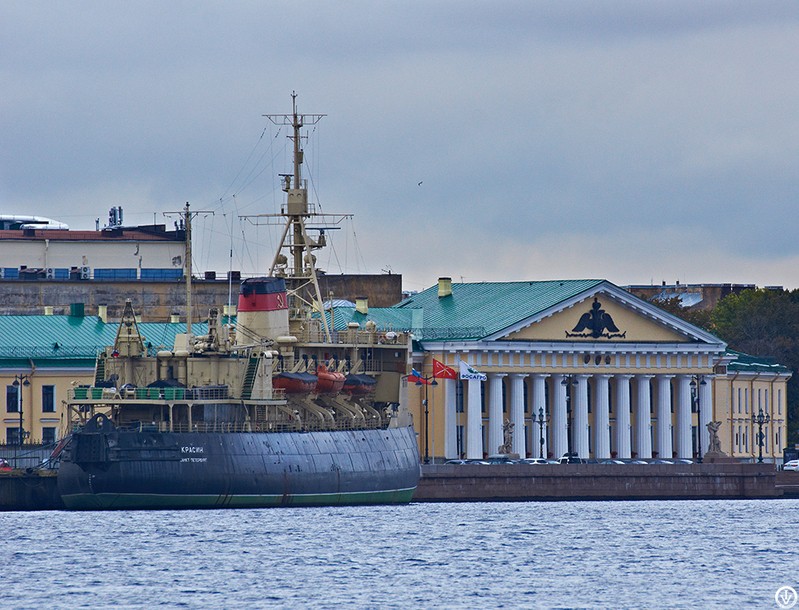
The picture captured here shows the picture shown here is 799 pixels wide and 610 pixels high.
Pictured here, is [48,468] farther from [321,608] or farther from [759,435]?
[759,435]

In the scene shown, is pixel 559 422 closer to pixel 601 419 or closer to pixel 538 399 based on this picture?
pixel 538 399

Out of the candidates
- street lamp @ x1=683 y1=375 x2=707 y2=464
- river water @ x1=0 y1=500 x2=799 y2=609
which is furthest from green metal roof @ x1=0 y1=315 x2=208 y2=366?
street lamp @ x1=683 y1=375 x2=707 y2=464

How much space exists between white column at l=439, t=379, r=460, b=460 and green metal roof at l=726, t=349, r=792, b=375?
1672cm

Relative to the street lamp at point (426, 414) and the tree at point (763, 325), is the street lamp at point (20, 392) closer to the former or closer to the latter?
the street lamp at point (426, 414)

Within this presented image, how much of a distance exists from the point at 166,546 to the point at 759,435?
62179 mm

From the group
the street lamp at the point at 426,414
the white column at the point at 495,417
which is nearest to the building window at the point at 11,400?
the street lamp at the point at 426,414

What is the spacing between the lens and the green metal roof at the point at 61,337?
121375 mm

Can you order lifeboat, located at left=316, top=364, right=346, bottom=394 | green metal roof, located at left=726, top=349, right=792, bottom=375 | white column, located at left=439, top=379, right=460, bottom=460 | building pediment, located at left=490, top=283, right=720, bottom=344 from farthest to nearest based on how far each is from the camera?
green metal roof, located at left=726, top=349, right=792, bottom=375
building pediment, located at left=490, top=283, right=720, bottom=344
white column, located at left=439, top=379, right=460, bottom=460
lifeboat, located at left=316, top=364, right=346, bottom=394

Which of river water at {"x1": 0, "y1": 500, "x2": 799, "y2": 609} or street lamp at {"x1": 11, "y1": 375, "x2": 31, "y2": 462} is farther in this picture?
street lamp at {"x1": 11, "y1": 375, "x2": 31, "y2": 462}

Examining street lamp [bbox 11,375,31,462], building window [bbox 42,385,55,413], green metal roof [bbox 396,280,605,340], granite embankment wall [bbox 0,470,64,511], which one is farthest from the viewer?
green metal roof [bbox 396,280,605,340]

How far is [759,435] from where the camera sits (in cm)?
13788

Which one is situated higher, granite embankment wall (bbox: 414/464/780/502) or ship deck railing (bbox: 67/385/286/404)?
ship deck railing (bbox: 67/385/286/404)

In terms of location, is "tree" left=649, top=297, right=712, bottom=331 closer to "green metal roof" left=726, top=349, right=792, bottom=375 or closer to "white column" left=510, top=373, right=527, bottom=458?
"green metal roof" left=726, top=349, right=792, bottom=375

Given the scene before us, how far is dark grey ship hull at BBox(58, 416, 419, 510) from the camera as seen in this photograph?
96.0 metres
